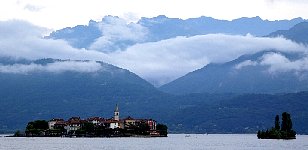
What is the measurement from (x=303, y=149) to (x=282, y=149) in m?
5.98

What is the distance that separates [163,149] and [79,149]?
18849 millimetres

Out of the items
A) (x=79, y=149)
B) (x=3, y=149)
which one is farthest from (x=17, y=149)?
(x=79, y=149)

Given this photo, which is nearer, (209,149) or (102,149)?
(102,149)

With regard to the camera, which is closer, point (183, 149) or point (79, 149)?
point (79, 149)

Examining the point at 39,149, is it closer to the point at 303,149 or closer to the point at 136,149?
the point at 136,149

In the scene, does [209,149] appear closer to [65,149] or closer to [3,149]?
[65,149]

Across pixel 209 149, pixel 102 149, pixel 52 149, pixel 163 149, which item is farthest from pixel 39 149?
pixel 209 149

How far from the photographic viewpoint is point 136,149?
148m

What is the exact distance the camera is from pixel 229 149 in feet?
531

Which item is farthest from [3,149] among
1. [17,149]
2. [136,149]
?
[136,149]

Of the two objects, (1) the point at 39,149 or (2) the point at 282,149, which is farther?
(2) the point at 282,149

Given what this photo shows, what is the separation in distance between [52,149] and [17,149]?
7.45 meters

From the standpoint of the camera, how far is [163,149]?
147 meters

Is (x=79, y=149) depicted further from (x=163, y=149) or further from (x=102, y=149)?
(x=163, y=149)
